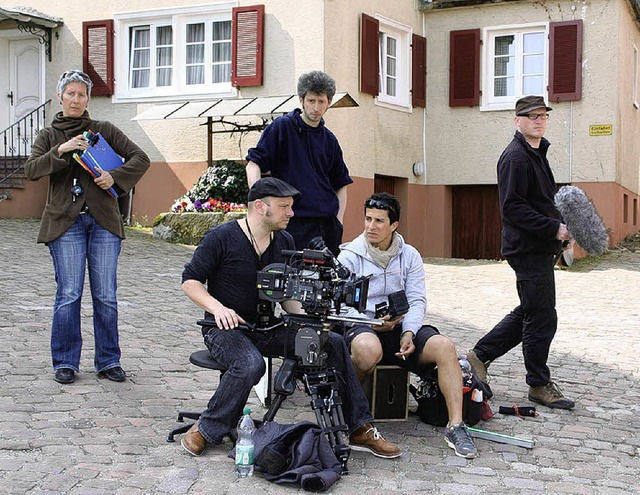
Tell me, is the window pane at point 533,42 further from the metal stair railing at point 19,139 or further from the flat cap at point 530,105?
the flat cap at point 530,105

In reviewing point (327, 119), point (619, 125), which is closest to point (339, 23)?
point (327, 119)

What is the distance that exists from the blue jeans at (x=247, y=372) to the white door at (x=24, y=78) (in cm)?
1526

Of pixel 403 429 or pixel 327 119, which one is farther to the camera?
pixel 327 119

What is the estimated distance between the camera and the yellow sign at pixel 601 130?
18.4 metres

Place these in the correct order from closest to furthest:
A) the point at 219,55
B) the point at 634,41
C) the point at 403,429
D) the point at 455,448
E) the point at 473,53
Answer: the point at 455,448
the point at 403,429
the point at 219,55
the point at 473,53
the point at 634,41

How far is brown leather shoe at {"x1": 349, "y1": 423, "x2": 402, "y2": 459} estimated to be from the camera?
5367 mm

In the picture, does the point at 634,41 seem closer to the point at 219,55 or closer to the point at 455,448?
the point at 219,55

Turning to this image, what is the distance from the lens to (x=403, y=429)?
604cm

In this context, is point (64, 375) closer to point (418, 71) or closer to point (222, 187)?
point (222, 187)

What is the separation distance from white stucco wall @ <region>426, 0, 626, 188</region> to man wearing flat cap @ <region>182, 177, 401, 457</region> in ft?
45.7

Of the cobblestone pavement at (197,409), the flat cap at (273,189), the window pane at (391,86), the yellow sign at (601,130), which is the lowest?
the cobblestone pavement at (197,409)

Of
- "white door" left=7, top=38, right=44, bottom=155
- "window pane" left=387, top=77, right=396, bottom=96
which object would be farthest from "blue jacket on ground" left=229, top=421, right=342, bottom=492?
"white door" left=7, top=38, right=44, bottom=155

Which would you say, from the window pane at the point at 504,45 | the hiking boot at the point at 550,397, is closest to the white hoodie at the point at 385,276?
the hiking boot at the point at 550,397

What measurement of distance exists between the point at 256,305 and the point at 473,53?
1463cm
